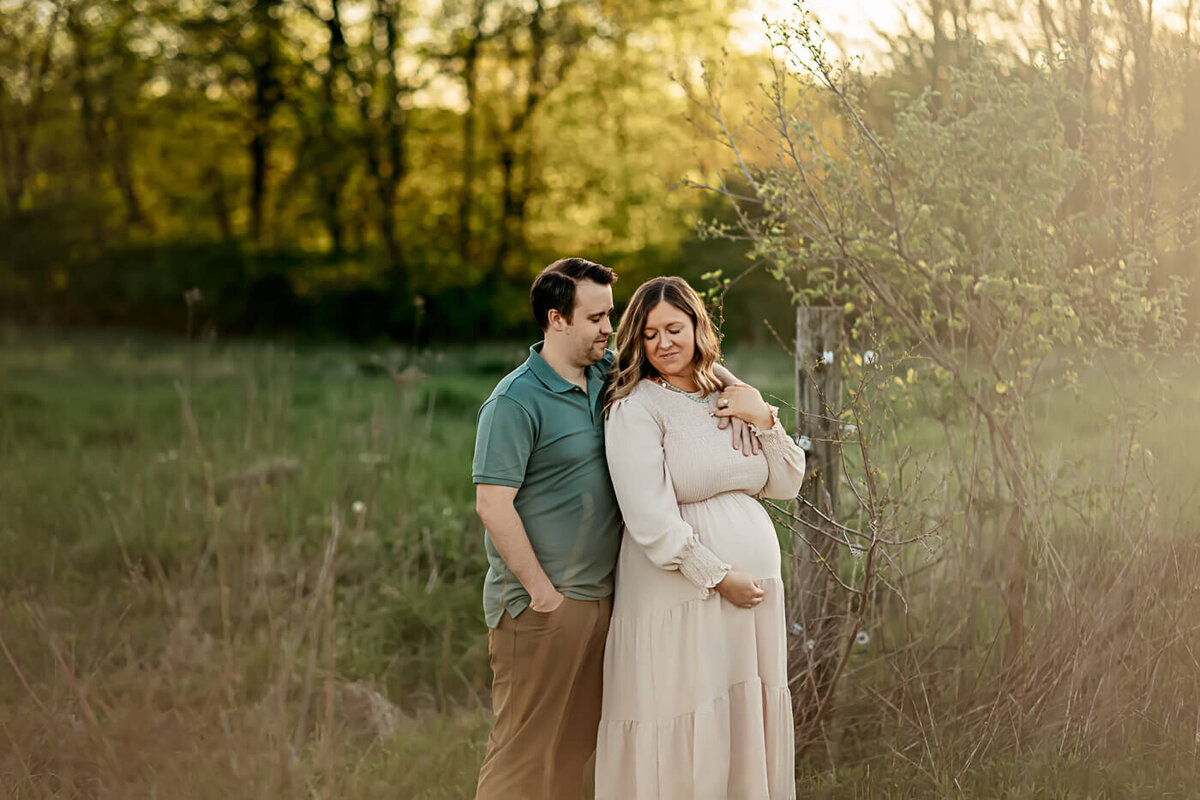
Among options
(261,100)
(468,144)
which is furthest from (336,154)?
(468,144)

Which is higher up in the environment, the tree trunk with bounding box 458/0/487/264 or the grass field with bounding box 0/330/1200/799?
the tree trunk with bounding box 458/0/487/264

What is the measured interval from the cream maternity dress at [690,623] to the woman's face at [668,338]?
0.09 m

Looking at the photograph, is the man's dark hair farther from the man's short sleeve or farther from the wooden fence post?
the wooden fence post

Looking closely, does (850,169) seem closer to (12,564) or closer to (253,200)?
(12,564)

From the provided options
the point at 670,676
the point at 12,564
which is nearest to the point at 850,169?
the point at 670,676

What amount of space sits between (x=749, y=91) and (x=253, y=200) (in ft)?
33.0

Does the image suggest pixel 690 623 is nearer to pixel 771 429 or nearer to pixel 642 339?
pixel 771 429

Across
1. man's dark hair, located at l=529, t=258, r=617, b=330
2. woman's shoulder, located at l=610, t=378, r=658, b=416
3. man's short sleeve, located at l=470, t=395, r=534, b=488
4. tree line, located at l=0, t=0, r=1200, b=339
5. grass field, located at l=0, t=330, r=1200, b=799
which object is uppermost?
tree line, located at l=0, t=0, r=1200, b=339

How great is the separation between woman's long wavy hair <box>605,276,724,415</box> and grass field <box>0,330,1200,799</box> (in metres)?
1.09

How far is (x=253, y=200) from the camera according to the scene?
74.6 ft

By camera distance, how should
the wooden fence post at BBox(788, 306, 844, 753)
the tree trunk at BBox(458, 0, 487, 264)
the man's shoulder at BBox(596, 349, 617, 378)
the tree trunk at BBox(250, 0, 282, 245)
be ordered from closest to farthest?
the man's shoulder at BBox(596, 349, 617, 378) < the wooden fence post at BBox(788, 306, 844, 753) < the tree trunk at BBox(250, 0, 282, 245) < the tree trunk at BBox(458, 0, 487, 264)

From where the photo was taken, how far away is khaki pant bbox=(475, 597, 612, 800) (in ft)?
12.0

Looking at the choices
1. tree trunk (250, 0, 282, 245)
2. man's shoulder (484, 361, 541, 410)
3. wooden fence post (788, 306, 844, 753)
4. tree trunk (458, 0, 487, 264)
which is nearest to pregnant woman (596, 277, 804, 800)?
man's shoulder (484, 361, 541, 410)

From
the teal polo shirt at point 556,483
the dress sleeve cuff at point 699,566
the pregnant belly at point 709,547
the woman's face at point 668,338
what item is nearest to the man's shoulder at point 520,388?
the teal polo shirt at point 556,483
